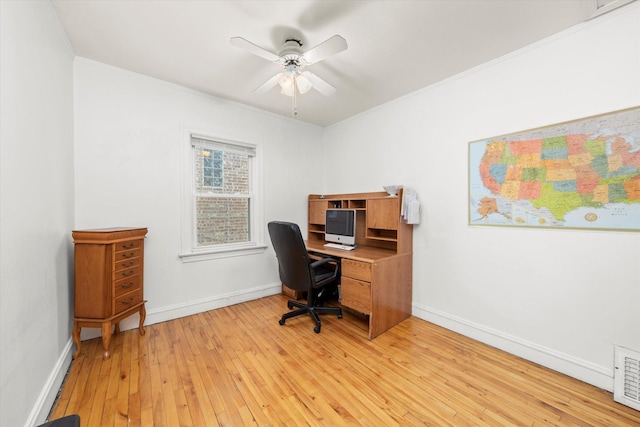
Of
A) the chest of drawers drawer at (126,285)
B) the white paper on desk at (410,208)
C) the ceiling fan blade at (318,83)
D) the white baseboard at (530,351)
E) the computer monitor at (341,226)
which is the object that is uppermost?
the ceiling fan blade at (318,83)

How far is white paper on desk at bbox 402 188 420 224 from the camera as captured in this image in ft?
8.96

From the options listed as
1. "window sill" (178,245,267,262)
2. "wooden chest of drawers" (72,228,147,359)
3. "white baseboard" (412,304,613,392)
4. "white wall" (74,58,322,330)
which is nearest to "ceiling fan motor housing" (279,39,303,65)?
"white wall" (74,58,322,330)

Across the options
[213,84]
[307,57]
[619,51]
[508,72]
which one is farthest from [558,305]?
[213,84]

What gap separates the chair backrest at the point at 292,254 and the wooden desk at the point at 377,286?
44cm

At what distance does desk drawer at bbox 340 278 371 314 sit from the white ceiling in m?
2.15

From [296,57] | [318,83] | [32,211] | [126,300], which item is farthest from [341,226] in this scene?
[32,211]

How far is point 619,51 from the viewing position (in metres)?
1.70

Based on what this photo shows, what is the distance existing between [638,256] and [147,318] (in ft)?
13.7

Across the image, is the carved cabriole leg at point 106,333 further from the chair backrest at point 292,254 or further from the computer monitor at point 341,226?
the computer monitor at point 341,226

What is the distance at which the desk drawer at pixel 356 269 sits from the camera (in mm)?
→ 2459

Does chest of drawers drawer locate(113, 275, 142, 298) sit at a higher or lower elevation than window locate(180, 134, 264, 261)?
lower

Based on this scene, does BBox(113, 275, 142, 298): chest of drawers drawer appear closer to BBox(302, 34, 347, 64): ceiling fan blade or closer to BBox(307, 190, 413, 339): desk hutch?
BBox(307, 190, 413, 339): desk hutch

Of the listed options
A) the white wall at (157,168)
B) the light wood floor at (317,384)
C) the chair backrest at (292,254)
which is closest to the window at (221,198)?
the white wall at (157,168)

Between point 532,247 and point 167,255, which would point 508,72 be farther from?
point 167,255
